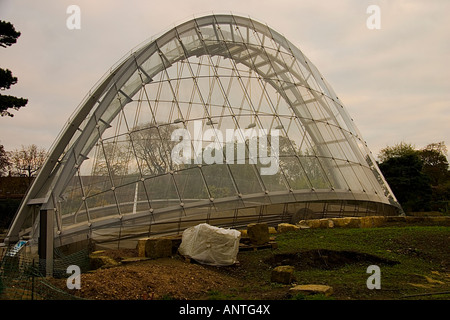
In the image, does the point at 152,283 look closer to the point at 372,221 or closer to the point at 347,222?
the point at 347,222

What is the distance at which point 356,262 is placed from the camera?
13.0m

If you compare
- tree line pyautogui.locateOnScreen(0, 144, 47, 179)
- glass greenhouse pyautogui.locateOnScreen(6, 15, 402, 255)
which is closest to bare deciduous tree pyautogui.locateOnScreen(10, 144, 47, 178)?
tree line pyautogui.locateOnScreen(0, 144, 47, 179)

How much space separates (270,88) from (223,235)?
1210cm

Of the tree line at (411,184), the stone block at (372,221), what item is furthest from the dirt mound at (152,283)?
the tree line at (411,184)

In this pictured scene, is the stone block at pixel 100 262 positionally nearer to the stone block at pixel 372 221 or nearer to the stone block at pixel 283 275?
the stone block at pixel 283 275

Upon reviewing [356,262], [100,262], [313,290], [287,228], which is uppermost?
[287,228]

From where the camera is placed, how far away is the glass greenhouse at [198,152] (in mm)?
16609

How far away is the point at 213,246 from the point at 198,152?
6.33 meters

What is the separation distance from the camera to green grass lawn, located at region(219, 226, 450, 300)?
30.9ft

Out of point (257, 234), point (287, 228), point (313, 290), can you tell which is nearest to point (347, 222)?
point (287, 228)

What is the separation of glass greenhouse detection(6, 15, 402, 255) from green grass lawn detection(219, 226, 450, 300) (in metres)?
2.92

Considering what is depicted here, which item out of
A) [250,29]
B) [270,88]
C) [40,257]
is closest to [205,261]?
[40,257]

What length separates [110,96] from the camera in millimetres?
19797
